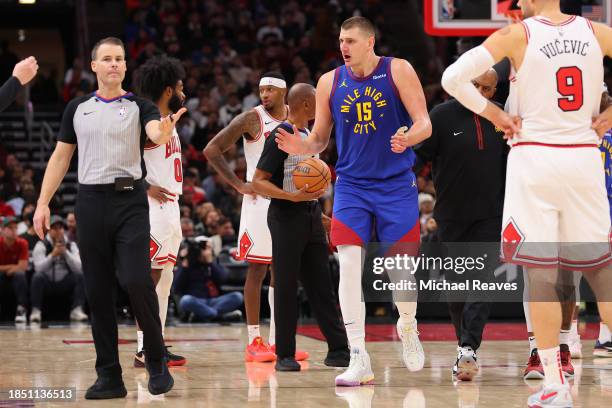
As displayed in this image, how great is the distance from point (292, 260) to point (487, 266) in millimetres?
1481

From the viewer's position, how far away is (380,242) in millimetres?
6953

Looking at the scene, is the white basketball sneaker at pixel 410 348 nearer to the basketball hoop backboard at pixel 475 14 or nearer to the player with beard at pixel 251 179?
the player with beard at pixel 251 179

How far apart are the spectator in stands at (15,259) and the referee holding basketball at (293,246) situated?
7.02m

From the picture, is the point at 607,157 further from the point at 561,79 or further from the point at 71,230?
the point at 71,230

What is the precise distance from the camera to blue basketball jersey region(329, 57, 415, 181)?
22.3 ft

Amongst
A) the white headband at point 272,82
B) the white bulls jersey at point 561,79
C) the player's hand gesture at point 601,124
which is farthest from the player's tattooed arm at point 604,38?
the white headband at point 272,82

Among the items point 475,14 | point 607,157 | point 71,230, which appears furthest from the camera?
point 71,230

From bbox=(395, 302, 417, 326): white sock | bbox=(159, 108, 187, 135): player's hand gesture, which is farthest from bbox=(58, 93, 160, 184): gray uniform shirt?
bbox=(395, 302, 417, 326): white sock

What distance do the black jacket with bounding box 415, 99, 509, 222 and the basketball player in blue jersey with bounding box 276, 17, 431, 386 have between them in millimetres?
692

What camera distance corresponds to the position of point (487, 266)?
24.2ft

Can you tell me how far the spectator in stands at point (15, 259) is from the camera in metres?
14.0

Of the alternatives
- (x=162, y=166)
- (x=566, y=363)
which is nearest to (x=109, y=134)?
(x=162, y=166)

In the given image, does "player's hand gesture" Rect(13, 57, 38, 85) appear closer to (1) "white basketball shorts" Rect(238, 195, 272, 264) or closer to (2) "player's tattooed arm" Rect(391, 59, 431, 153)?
(2) "player's tattooed arm" Rect(391, 59, 431, 153)

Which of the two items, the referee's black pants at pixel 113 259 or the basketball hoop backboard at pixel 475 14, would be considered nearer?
the referee's black pants at pixel 113 259
